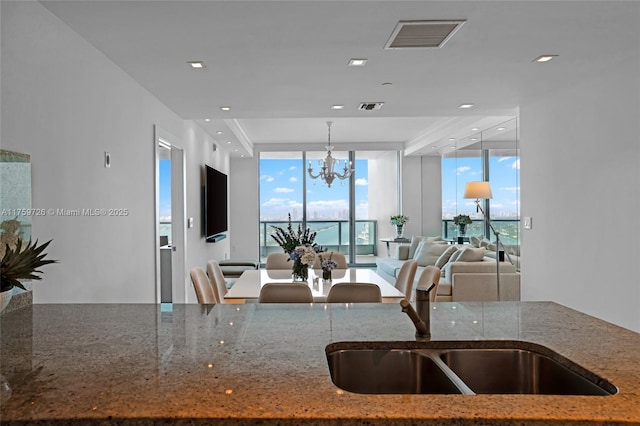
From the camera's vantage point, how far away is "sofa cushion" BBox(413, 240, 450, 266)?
7641mm

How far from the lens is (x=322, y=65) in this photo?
3.31 metres

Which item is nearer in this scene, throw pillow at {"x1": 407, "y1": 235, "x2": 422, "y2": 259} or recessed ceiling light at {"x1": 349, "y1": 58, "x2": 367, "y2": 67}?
recessed ceiling light at {"x1": 349, "y1": 58, "x2": 367, "y2": 67}

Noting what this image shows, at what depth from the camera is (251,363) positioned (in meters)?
1.33

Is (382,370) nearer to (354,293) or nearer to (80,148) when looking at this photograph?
(354,293)

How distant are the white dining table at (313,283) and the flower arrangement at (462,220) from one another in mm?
3524

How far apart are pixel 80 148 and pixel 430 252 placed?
5.95 metres

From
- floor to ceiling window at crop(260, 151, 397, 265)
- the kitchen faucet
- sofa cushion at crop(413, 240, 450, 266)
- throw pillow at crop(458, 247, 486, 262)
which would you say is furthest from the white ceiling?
floor to ceiling window at crop(260, 151, 397, 265)

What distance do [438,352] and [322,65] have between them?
2292 mm

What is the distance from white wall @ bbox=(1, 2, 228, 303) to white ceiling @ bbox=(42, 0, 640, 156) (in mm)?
173

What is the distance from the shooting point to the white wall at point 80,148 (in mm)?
2174

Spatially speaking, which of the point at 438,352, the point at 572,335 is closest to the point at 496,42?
the point at 572,335

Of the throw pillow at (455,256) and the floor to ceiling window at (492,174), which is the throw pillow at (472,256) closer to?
the throw pillow at (455,256)

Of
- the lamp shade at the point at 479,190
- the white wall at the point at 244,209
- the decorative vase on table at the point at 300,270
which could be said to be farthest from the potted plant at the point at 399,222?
the decorative vase on table at the point at 300,270

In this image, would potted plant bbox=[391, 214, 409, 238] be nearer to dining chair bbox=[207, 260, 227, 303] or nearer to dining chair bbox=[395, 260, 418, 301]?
dining chair bbox=[395, 260, 418, 301]
